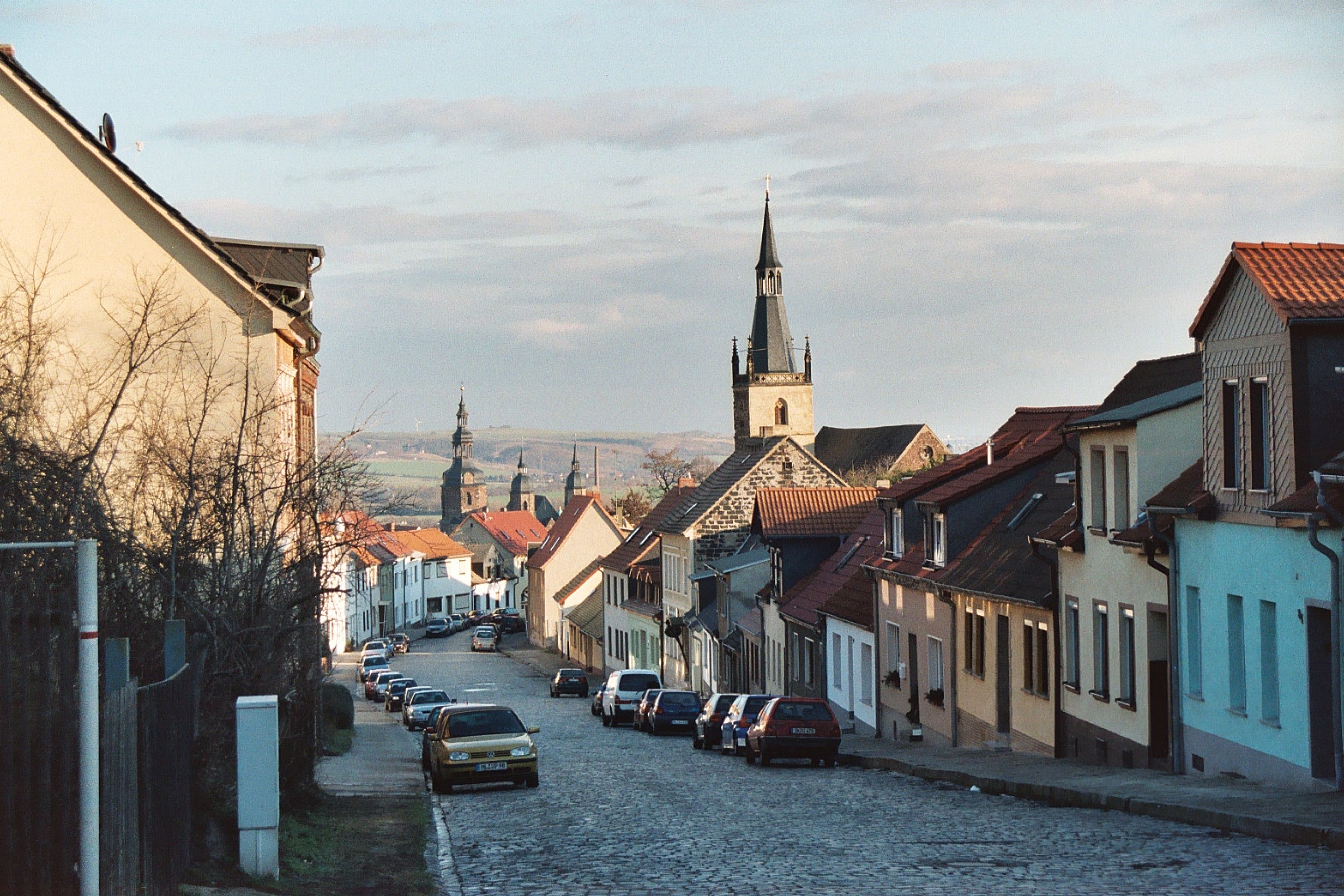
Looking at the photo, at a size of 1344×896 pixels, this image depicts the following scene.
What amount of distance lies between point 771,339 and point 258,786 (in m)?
153

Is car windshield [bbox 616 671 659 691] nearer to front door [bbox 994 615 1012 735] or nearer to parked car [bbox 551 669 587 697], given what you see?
parked car [bbox 551 669 587 697]

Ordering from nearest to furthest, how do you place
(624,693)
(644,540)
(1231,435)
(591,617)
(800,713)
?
(1231,435) → (800,713) → (624,693) → (644,540) → (591,617)

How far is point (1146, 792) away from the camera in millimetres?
18047

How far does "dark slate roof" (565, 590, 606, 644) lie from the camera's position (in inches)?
3344

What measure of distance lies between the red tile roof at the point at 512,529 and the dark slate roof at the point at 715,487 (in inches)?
4156

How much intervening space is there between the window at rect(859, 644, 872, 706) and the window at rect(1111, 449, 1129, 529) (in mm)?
14224

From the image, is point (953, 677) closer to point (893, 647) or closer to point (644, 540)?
point (893, 647)

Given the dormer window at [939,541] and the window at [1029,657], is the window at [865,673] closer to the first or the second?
the dormer window at [939,541]

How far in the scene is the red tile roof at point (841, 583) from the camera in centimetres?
3891

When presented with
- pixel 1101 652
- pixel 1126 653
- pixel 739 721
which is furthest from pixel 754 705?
pixel 1126 653

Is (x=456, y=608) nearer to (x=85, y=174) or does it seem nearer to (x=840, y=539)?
(x=840, y=539)

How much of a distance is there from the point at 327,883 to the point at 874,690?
24.9m

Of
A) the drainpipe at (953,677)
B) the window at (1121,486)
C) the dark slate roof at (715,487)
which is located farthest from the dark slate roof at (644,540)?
the window at (1121,486)

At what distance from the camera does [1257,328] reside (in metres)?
18.5
